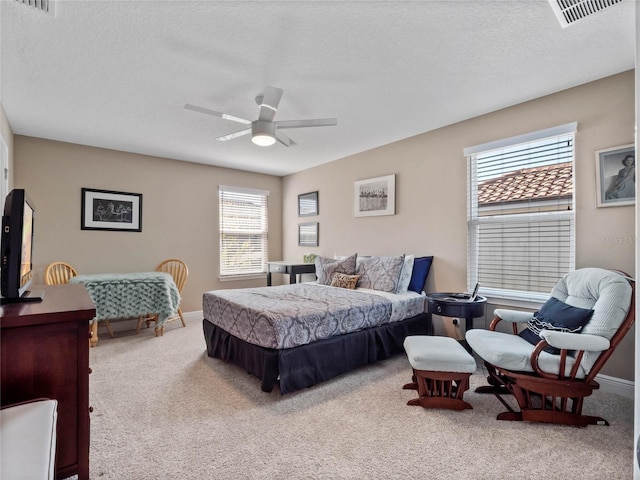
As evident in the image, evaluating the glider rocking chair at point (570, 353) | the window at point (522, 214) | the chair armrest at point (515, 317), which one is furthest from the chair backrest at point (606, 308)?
the window at point (522, 214)

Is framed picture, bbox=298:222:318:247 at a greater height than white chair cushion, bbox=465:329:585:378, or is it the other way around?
framed picture, bbox=298:222:318:247

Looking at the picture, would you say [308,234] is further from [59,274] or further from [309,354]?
[59,274]

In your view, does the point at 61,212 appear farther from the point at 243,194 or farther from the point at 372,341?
the point at 372,341

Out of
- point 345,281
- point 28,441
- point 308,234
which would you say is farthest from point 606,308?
point 308,234

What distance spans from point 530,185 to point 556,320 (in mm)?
1355

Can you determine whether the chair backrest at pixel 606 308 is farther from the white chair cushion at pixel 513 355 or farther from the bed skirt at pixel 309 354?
the bed skirt at pixel 309 354

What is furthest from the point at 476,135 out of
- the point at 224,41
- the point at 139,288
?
Answer: the point at 139,288

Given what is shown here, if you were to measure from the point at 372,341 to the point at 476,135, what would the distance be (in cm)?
242

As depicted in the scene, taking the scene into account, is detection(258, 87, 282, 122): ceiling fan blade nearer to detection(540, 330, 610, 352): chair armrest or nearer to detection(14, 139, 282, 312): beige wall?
detection(540, 330, 610, 352): chair armrest

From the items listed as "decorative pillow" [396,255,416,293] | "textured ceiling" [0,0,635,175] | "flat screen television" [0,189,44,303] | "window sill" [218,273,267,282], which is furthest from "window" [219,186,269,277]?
"flat screen television" [0,189,44,303]

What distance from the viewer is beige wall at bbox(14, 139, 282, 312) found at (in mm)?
4117

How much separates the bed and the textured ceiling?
6.10 feet

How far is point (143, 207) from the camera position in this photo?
4855 mm

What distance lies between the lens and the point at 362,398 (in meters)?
2.56
